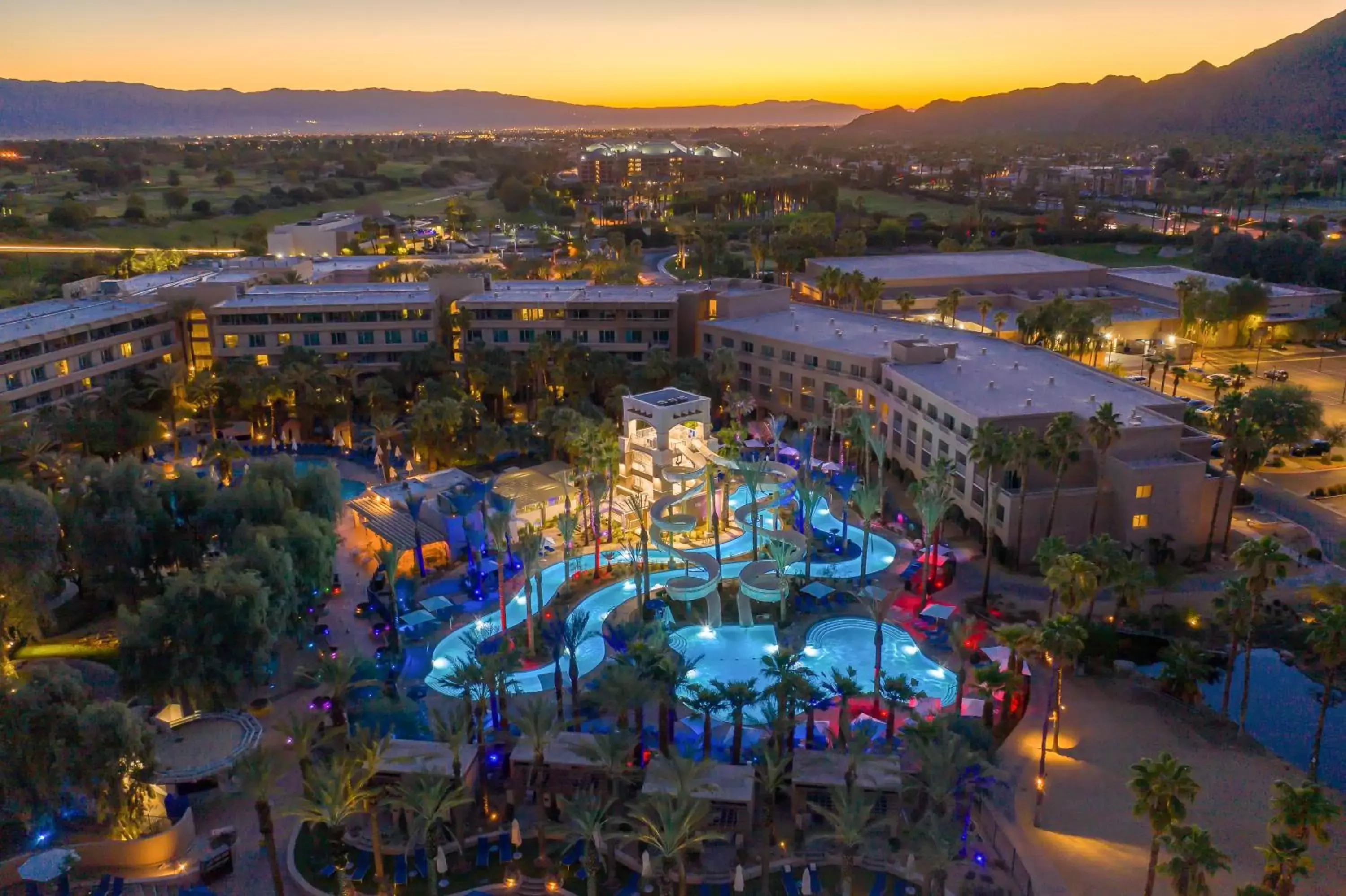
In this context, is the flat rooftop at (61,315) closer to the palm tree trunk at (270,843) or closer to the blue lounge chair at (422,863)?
the palm tree trunk at (270,843)

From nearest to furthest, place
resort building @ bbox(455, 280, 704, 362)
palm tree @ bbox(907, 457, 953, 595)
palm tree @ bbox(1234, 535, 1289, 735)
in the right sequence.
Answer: palm tree @ bbox(1234, 535, 1289, 735), palm tree @ bbox(907, 457, 953, 595), resort building @ bbox(455, 280, 704, 362)

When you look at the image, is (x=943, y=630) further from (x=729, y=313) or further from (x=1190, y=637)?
(x=729, y=313)

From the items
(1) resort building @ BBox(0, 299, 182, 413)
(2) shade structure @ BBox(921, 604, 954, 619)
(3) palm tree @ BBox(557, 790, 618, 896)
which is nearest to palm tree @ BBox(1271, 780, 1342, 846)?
(3) palm tree @ BBox(557, 790, 618, 896)

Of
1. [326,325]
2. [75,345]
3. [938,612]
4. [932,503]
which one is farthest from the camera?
[326,325]

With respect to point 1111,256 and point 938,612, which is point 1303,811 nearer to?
point 938,612

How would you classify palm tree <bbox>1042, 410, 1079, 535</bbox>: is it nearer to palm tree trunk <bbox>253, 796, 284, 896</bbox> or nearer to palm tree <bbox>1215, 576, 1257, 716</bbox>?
palm tree <bbox>1215, 576, 1257, 716</bbox>

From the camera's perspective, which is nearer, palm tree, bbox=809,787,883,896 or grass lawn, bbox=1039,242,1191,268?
palm tree, bbox=809,787,883,896

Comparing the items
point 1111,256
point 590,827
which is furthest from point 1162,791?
point 1111,256
